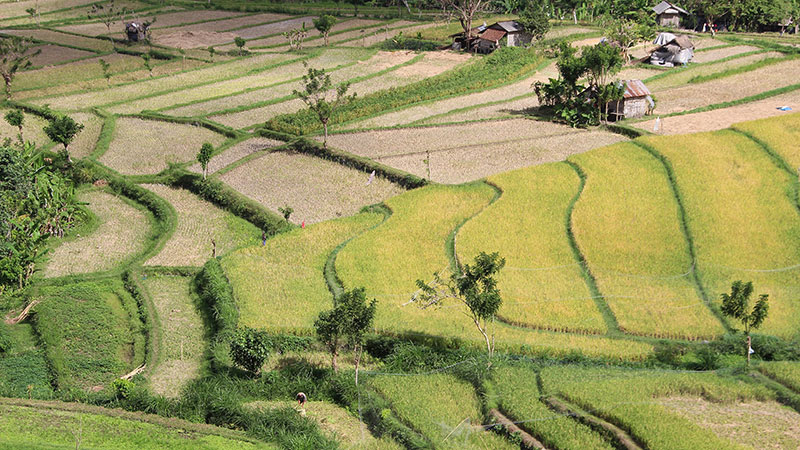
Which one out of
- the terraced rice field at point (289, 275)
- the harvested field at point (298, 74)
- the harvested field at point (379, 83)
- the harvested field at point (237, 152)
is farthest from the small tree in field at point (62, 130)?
the terraced rice field at point (289, 275)

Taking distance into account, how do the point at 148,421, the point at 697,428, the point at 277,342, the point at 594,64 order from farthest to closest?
the point at 594,64 → the point at 277,342 → the point at 148,421 → the point at 697,428

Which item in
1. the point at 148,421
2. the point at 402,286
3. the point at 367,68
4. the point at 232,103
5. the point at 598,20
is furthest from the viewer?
the point at 598,20

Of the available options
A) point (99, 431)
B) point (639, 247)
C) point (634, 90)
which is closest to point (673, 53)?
point (634, 90)

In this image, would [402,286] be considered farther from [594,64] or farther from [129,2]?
[129,2]

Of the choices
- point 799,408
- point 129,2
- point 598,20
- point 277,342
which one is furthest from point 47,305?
point 129,2

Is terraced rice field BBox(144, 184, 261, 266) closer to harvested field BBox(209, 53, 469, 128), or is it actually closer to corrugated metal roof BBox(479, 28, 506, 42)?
harvested field BBox(209, 53, 469, 128)

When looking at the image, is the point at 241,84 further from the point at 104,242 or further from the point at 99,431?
the point at 99,431

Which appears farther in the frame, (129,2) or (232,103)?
(129,2)

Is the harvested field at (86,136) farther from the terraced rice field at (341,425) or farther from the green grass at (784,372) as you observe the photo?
the green grass at (784,372)
